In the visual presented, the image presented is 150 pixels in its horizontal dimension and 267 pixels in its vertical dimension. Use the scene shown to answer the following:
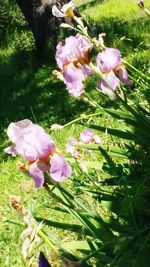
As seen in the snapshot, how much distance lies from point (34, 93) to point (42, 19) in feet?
4.47

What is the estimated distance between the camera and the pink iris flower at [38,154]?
1623 mm

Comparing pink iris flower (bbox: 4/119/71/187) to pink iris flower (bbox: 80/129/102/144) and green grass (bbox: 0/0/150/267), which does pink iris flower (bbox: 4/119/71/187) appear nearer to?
pink iris flower (bbox: 80/129/102/144)

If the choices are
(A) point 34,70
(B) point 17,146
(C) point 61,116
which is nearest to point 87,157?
(C) point 61,116

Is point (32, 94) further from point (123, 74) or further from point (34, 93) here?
point (123, 74)

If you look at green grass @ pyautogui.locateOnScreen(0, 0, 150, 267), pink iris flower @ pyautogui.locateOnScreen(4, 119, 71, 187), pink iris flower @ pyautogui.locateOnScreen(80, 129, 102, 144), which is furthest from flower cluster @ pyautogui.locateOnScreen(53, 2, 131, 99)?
green grass @ pyautogui.locateOnScreen(0, 0, 150, 267)

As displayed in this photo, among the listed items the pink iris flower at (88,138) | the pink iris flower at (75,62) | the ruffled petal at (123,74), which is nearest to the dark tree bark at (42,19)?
the pink iris flower at (88,138)

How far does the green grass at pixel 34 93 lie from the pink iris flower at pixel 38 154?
201cm

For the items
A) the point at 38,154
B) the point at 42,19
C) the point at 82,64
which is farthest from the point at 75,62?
the point at 42,19

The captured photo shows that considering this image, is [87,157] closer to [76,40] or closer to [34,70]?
[76,40]

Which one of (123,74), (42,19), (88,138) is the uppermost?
(123,74)

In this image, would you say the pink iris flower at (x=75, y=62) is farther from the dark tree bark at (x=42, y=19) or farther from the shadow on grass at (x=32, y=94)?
the dark tree bark at (x=42, y=19)

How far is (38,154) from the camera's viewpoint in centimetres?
165

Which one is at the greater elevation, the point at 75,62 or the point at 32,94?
the point at 75,62

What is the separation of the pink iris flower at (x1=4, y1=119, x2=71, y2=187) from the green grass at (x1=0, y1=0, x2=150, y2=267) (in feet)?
6.58
